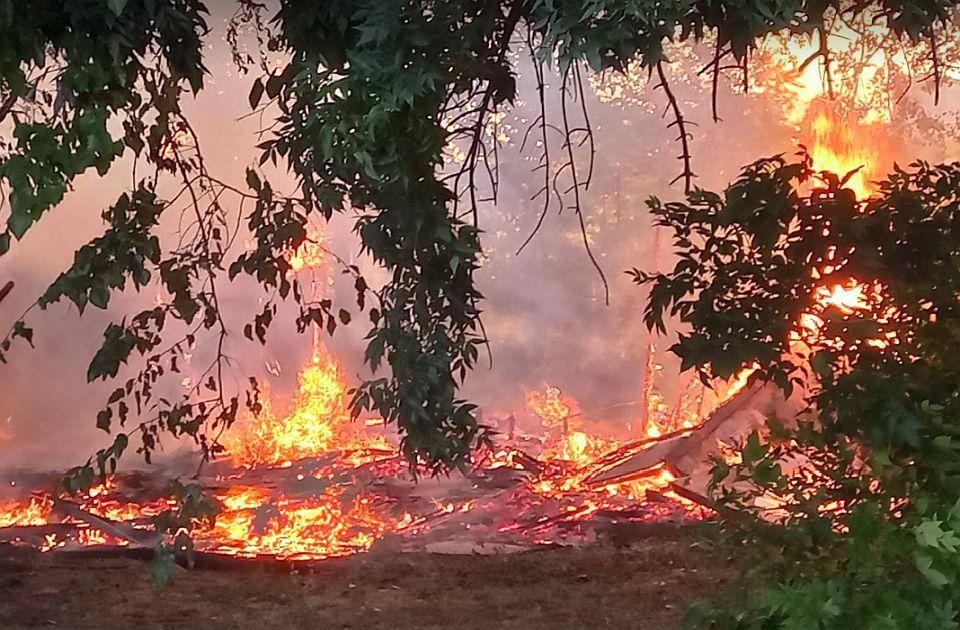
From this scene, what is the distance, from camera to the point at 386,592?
159 centimetres

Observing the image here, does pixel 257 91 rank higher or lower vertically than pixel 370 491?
higher

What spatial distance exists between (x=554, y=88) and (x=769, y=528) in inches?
40.3

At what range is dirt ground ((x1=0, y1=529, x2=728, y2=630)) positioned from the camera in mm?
1509

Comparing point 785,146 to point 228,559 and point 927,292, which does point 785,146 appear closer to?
point 927,292

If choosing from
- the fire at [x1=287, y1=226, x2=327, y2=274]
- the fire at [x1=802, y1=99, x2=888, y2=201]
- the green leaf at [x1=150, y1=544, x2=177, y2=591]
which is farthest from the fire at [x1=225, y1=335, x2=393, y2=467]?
the fire at [x1=802, y1=99, x2=888, y2=201]

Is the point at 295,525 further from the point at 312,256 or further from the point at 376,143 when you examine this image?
the point at 376,143

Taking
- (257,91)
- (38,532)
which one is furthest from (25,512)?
(257,91)

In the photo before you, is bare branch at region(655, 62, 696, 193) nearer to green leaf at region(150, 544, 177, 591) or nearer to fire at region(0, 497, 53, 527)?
green leaf at region(150, 544, 177, 591)

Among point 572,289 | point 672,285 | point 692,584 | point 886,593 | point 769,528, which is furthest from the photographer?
point 572,289

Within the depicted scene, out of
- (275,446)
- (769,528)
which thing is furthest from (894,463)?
(275,446)

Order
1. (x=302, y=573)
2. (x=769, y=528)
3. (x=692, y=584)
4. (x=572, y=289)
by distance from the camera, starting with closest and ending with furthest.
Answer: (x=769, y=528)
(x=692, y=584)
(x=302, y=573)
(x=572, y=289)

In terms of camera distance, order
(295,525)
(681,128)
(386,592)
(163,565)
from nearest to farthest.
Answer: (163,565) < (681,128) < (386,592) < (295,525)

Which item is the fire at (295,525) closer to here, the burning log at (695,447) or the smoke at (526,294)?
the smoke at (526,294)

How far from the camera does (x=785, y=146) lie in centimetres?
172
